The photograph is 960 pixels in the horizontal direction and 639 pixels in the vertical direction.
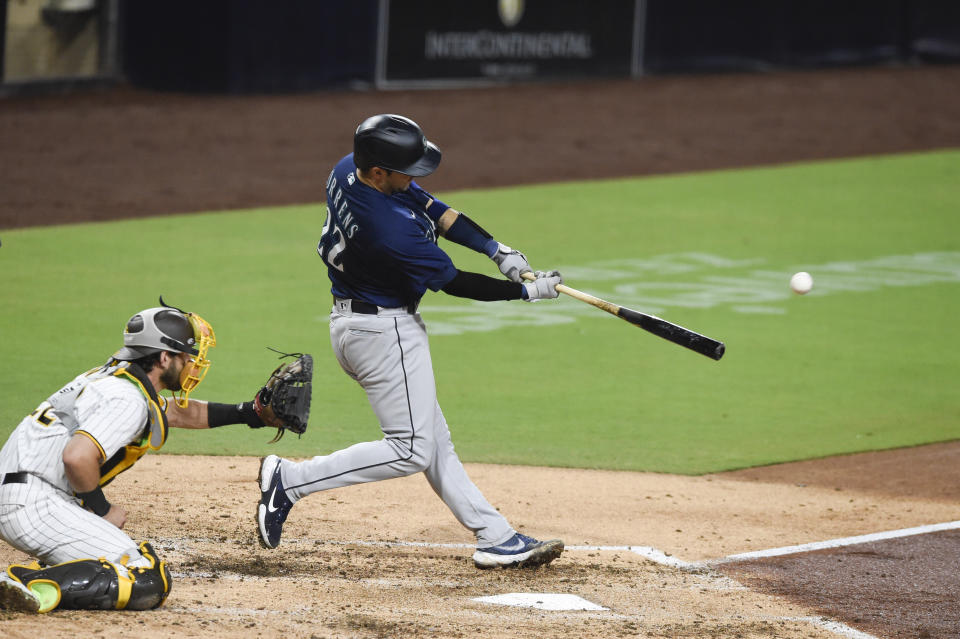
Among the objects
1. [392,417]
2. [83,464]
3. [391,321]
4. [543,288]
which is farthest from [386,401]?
[83,464]

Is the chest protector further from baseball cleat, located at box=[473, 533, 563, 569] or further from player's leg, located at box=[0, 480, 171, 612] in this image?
baseball cleat, located at box=[473, 533, 563, 569]

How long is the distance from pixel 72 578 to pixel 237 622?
58cm

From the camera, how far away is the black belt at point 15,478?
499cm

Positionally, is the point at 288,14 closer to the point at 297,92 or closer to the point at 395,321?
the point at 297,92

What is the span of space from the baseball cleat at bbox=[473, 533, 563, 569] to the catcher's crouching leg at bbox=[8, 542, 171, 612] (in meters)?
1.39

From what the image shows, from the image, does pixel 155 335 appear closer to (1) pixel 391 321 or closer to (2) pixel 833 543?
(1) pixel 391 321

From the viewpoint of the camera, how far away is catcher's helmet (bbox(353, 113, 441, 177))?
551cm

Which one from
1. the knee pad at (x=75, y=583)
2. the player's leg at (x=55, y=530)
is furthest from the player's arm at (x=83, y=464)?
the knee pad at (x=75, y=583)

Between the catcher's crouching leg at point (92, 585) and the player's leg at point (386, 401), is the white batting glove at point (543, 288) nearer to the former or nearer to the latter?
the player's leg at point (386, 401)

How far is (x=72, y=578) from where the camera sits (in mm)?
4883

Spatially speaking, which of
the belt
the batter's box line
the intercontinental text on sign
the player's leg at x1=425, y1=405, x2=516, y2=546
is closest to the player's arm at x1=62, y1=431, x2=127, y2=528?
the belt

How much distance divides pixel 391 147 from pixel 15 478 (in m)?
1.84

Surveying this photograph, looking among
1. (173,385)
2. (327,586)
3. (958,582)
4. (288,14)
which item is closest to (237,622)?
(327,586)

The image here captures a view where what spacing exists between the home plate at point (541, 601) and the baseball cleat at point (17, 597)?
161 centimetres
